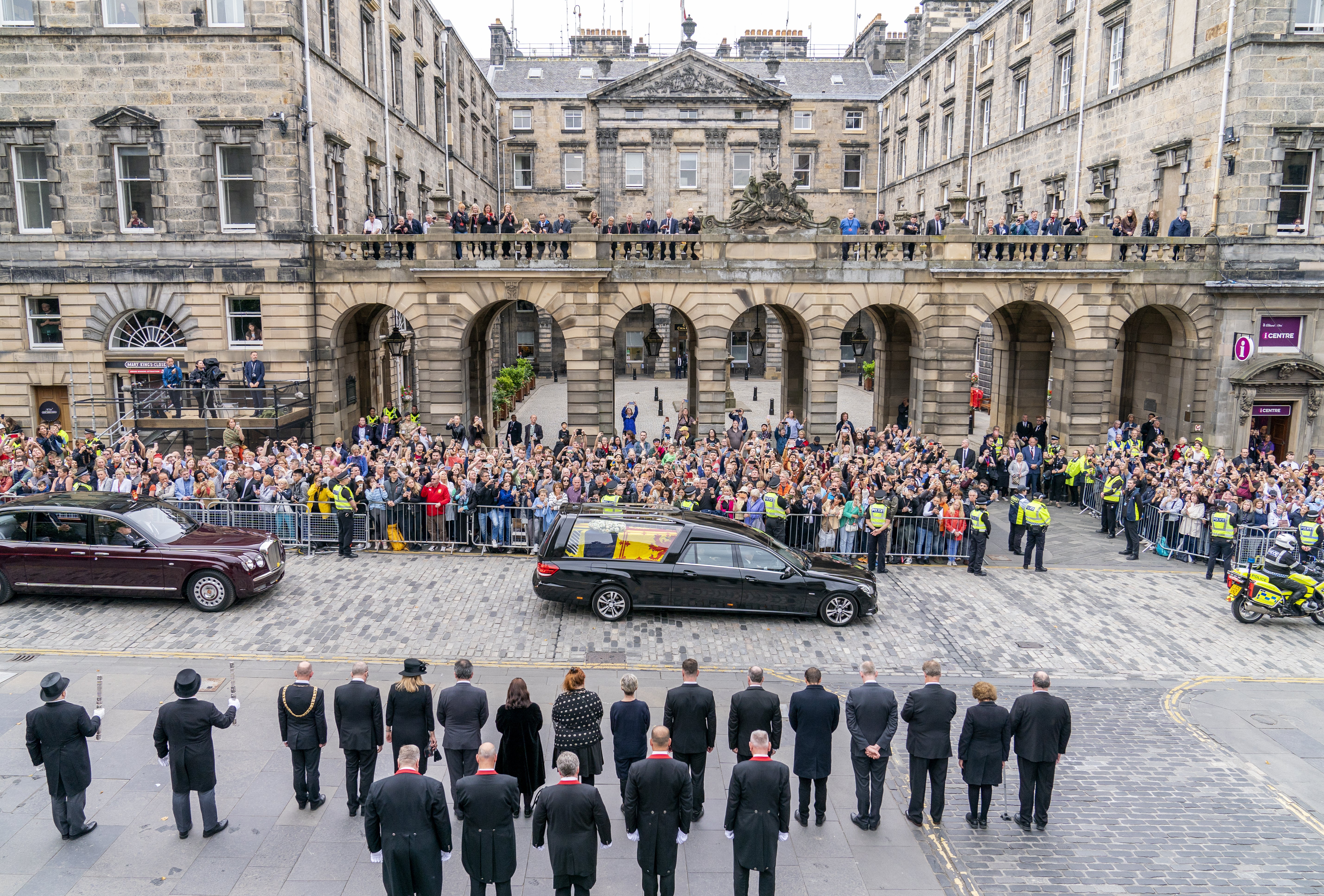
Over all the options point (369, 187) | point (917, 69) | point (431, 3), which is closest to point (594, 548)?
point (369, 187)

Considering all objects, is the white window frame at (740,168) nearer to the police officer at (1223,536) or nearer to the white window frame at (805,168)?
the white window frame at (805,168)

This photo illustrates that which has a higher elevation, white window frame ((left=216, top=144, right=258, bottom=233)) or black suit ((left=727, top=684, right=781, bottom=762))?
white window frame ((left=216, top=144, right=258, bottom=233))

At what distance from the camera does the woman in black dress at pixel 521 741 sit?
8148 millimetres

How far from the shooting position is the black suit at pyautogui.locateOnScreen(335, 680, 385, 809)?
8258 millimetres

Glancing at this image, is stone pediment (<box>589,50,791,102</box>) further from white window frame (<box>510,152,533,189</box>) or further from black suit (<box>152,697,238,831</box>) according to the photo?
black suit (<box>152,697,238,831</box>)

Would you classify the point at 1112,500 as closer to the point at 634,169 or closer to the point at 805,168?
the point at 805,168

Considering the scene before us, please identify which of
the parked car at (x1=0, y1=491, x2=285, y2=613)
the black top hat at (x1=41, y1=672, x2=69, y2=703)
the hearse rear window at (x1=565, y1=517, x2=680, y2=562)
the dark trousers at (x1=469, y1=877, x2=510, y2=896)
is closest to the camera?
the dark trousers at (x1=469, y1=877, x2=510, y2=896)

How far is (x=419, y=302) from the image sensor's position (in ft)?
82.6

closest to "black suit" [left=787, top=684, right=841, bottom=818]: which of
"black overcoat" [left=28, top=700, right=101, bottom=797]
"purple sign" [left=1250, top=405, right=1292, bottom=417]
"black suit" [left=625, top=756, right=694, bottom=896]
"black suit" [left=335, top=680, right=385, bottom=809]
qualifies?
"black suit" [left=625, top=756, right=694, bottom=896]

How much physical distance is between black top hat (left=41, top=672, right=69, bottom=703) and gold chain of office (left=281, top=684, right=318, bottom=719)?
179cm

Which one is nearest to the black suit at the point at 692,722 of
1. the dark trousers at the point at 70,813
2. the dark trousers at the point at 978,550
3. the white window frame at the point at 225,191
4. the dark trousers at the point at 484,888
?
the dark trousers at the point at 484,888

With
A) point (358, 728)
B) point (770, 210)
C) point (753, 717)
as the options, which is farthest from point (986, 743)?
point (770, 210)

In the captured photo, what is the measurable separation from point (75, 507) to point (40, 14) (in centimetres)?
1662

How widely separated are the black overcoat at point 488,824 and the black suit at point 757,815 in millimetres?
1733
